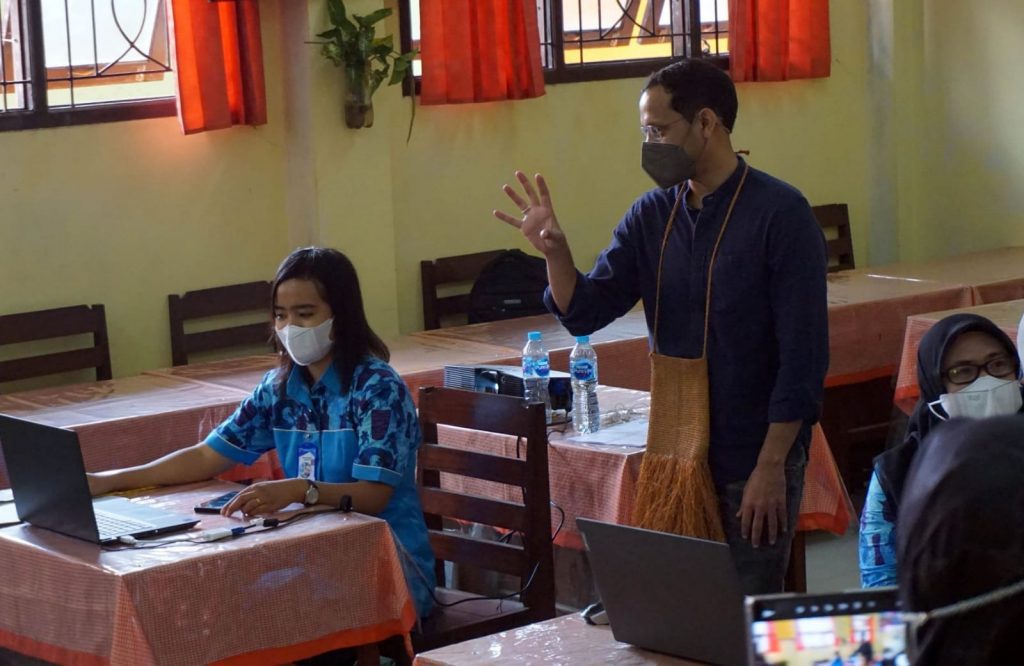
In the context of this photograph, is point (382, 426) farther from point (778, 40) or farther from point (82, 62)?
point (778, 40)

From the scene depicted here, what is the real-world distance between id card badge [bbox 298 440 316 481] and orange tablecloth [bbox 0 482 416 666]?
258mm

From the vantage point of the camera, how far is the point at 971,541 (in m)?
1.04

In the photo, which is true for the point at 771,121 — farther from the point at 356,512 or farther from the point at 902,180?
the point at 356,512

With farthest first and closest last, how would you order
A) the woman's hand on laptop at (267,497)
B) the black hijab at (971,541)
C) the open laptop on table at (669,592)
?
1. the woman's hand on laptop at (267,497)
2. the open laptop on table at (669,592)
3. the black hijab at (971,541)

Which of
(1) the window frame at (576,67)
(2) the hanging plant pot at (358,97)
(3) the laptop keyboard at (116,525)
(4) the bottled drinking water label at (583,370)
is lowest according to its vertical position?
(3) the laptop keyboard at (116,525)

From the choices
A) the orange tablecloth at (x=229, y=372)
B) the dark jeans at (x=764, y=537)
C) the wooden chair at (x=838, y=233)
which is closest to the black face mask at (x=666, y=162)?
the dark jeans at (x=764, y=537)

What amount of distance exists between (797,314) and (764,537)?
375 millimetres

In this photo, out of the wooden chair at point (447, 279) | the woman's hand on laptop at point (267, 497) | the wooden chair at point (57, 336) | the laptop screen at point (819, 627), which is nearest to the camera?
the laptop screen at point (819, 627)

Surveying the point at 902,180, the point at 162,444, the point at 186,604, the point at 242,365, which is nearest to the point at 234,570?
the point at 186,604

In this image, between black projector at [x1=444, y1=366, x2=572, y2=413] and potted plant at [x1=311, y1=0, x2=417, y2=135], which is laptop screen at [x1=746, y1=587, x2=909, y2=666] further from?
potted plant at [x1=311, y1=0, x2=417, y2=135]

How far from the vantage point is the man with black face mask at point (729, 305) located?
2.47 m

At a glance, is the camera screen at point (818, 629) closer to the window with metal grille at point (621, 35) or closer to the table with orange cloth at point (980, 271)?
the table with orange cloth at point (980, 271)

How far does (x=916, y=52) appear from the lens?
7184mm

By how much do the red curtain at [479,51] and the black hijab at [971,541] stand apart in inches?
187
